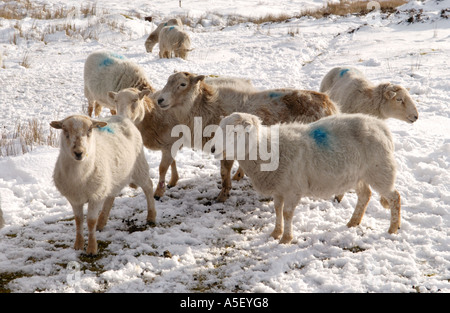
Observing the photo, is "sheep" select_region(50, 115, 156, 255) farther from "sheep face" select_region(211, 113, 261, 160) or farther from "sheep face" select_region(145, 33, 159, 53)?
"sheep face" select_region(145, 33, 159, 53)

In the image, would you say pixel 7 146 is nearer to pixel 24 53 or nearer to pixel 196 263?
pixel 196 263

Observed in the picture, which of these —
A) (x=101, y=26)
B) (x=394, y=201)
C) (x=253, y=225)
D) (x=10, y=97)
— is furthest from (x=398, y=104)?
(x=101, y=26)

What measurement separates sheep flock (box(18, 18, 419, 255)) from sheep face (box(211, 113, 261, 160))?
11 millimetres

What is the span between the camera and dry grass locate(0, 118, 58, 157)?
7.35 m

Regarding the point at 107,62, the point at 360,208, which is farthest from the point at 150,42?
the point at 360,208

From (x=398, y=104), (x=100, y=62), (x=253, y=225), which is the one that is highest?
(x=100, y=62)

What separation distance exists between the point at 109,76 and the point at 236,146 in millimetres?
4470

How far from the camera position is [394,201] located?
5.18 meters

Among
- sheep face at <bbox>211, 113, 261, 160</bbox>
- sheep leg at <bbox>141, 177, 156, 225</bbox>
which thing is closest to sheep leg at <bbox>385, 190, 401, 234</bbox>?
sheep face at <bbox>211, 113, 261, 160</bbox>

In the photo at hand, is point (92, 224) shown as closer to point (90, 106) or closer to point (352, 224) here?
point (352, 224)

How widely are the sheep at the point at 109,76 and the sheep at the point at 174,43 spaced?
569 cm

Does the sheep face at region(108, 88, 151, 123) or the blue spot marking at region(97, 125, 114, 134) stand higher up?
the sheep face at region(108, 88, 151, 123)

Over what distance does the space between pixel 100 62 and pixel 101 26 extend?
34.2ft

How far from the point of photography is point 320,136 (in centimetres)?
504
